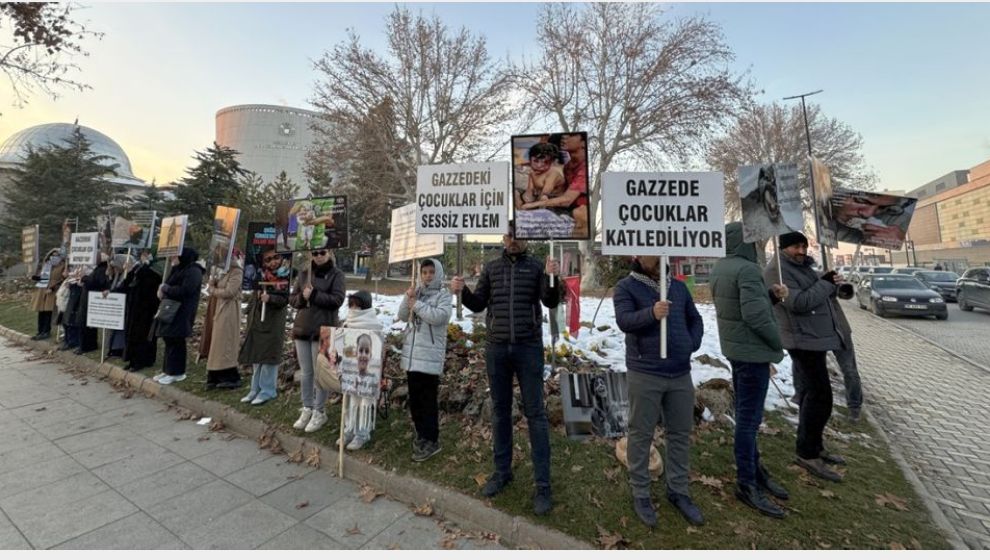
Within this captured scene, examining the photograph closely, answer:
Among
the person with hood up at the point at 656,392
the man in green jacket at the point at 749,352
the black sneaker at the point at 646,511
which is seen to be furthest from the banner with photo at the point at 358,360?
the man in green jacket at the point at 749,352

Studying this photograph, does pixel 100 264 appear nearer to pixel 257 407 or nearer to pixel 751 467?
pixel 257 407

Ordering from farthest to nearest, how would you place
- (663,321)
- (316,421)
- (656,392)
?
(316,421) < (656,392) < (663,321)

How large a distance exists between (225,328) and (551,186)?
17.2 ft

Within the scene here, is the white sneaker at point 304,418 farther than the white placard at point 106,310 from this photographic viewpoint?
No

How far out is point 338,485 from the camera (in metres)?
3.66

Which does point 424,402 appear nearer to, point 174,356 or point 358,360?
point 358,360

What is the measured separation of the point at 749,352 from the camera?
3.17 metres

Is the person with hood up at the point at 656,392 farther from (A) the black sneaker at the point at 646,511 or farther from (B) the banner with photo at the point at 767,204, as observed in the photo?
(B) the banner with photo at the point at 767,204

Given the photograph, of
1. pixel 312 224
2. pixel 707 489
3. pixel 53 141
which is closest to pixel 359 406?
pixel 312 224

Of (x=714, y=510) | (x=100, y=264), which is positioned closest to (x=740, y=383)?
(x=714, y=510)

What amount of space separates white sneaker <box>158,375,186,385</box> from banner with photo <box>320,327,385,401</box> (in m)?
4.00

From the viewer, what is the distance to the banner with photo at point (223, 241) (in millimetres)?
5695

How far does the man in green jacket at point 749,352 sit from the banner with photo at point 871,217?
6.09 ft

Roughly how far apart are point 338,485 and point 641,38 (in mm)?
19559
